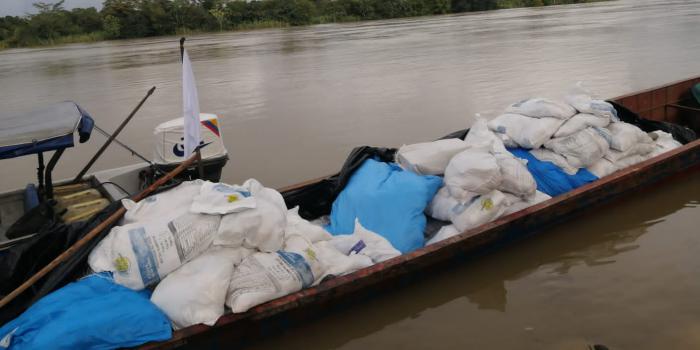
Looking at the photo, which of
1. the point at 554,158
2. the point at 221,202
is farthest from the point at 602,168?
the point at 221,202

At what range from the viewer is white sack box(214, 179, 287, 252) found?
291 cm

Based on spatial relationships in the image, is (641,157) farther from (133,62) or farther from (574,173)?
(133,62)

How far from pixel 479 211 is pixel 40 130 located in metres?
2.71

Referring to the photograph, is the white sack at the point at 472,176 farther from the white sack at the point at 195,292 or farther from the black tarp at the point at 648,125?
the black tarp at the point at 648,125

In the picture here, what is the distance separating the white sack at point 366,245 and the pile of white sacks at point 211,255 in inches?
4.8

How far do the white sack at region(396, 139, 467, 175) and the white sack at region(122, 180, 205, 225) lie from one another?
1.49m

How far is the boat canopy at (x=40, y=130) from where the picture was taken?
3303 millimetres

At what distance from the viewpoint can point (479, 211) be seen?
354cm

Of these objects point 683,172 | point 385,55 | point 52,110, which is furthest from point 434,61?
point 52,110

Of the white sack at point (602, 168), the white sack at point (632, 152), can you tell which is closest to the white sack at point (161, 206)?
the white sack at point (602, 168)

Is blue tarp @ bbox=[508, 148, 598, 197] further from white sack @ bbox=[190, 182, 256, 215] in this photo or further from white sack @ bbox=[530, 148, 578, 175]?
white sack @ bbox=[190, 182, 256, 215]

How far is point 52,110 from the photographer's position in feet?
12.7

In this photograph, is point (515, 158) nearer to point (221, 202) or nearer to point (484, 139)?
point (484, 139)

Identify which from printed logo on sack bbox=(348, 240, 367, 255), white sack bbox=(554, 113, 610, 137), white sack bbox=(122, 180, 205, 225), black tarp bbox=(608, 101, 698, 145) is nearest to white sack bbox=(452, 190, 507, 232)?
printed logo on sack bbox=(348, 240, 367, 255)
